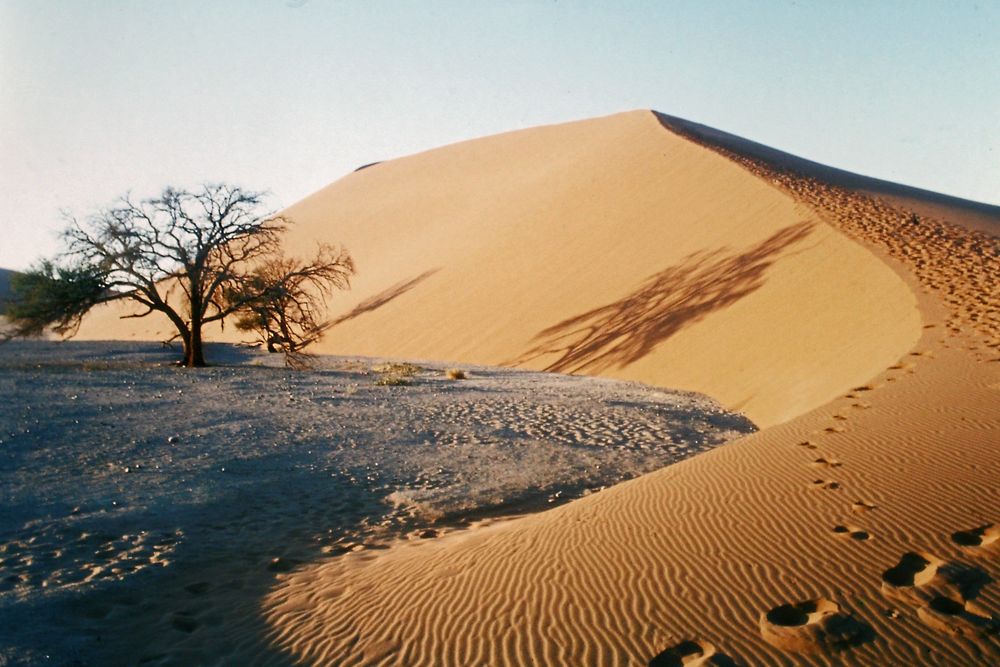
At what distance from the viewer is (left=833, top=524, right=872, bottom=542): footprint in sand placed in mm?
4590

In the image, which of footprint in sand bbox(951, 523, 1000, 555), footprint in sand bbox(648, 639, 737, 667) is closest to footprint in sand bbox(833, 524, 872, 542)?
footprint in sand bbox(951, 523, 1000, 555)

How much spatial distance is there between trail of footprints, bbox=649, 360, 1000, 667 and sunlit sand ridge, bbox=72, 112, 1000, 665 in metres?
0.01

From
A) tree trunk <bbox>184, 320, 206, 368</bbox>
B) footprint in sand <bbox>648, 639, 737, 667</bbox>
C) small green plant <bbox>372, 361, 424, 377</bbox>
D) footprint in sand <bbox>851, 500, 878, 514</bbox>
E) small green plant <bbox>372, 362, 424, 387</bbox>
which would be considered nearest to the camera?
footprint in sand <bbox>648, 639, 737, 667</bbox>

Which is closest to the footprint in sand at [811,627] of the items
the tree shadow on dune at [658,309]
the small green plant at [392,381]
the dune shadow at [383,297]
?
the small green plant at [392,381]

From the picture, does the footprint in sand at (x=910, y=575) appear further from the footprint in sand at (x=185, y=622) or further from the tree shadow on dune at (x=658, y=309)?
the tree shadow on dune at (x=658, y=309)

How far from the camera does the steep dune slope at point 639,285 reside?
14914mm

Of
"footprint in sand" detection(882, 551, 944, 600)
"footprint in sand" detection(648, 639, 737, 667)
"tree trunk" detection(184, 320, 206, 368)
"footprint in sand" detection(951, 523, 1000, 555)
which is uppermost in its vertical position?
"tree trunk" detection(184, 320, 206, 368)

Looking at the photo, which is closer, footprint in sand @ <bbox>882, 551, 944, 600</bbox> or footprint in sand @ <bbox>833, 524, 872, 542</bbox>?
footprint in sand @ <bbox>882, 551, 944, 600</bbox>

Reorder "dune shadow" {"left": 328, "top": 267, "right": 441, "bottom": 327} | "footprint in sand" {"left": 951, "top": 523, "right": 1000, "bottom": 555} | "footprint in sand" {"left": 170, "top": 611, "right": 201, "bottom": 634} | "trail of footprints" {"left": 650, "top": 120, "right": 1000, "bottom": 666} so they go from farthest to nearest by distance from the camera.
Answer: "dune shadow" {"left": 328, "top": 267, "right": 441, "bottom": 327}, "footprint in sand" {"left": 170, "top": 611, "right": 201, "bottom": 634}, "footprint in sand" {"left": 951, "top": 523, "right": 1000, "bottom": 555}, "trail of footprints" {"left": 650, "top": 120, "right": 1000, "bottom": 666}

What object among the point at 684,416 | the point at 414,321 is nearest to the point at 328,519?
the point at 684,416

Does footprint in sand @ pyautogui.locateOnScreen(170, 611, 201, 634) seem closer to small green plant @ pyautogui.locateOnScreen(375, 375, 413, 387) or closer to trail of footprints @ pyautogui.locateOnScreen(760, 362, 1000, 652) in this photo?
trail of footprints @ pyautogui.locateOnScreen(760, 362, 1000, 652)

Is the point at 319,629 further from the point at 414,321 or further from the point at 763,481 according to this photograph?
the point at 414,321

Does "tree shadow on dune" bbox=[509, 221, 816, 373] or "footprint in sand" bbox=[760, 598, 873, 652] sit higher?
"tree shadow on dune" bbox=[509, 221, 816, 373]

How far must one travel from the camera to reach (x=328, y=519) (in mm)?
6918
